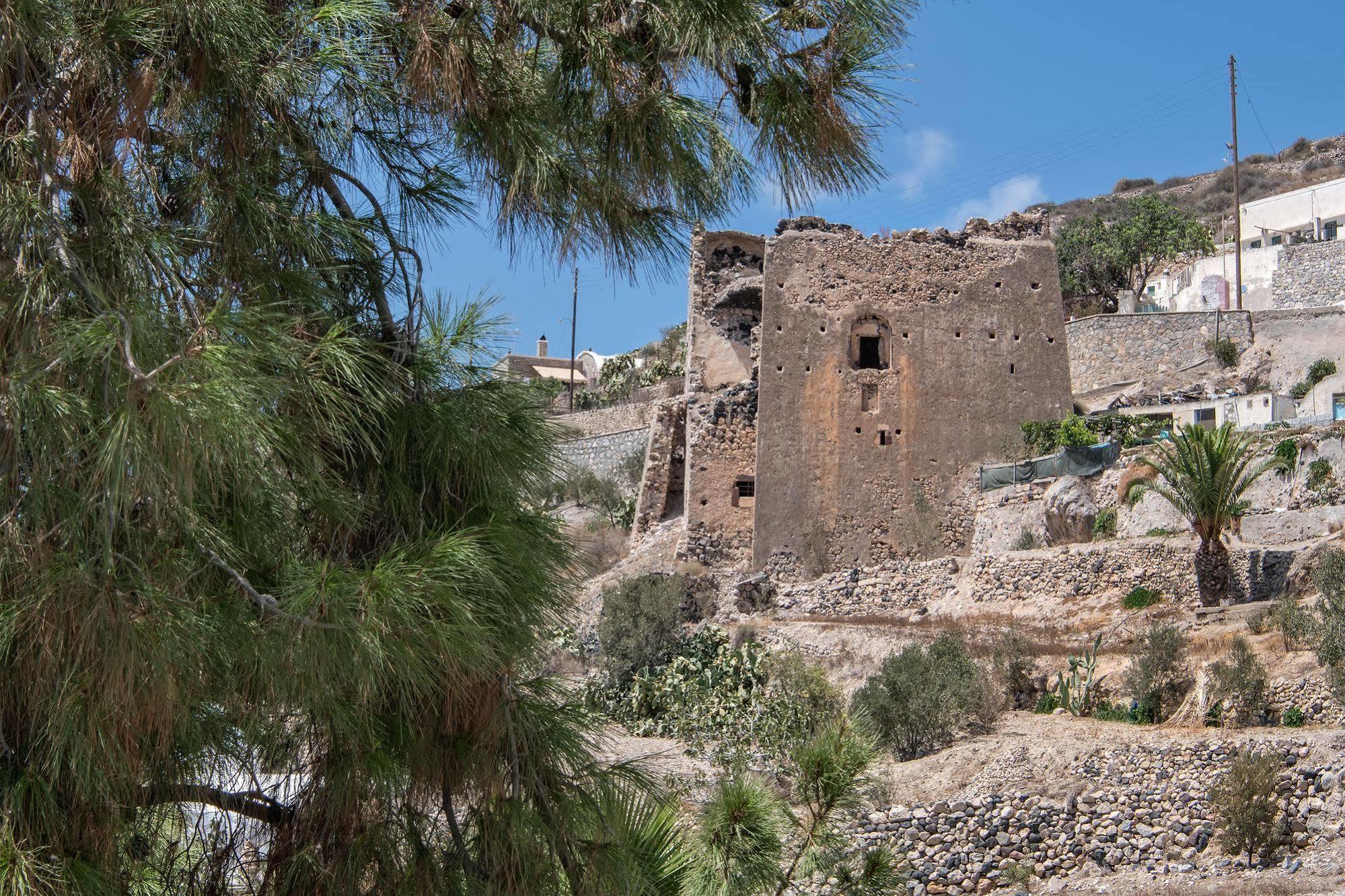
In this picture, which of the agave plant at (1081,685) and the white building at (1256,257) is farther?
the white building at (1256,257)

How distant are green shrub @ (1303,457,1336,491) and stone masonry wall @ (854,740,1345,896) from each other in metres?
6.38

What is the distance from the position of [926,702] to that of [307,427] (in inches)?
462

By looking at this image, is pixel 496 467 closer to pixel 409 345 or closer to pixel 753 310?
pixel 409 345

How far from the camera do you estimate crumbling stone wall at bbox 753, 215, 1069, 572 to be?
21.3m

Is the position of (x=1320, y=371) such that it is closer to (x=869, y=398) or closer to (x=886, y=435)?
(x=886, y=435)

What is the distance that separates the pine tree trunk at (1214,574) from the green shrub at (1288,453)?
2.87 m

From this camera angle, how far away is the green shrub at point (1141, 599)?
16.3 m

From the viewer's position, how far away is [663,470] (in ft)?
80.0

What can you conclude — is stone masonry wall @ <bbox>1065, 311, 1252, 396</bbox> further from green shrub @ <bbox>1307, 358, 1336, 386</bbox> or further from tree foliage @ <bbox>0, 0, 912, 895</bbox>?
tree foliage @ <bbox>0, 0, 912, 895</bbox>

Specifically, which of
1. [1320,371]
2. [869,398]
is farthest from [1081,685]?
[1320,371]

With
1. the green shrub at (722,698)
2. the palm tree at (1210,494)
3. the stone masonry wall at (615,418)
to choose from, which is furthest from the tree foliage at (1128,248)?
the green shrub at (722,698)

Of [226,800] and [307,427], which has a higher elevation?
[307,427]

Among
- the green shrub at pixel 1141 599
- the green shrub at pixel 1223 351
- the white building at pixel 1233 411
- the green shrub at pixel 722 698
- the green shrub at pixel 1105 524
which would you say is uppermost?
the green shrub at pixel 1223 351

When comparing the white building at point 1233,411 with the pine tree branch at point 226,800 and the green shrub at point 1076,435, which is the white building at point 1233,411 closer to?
the green shrub at point 1076,435
